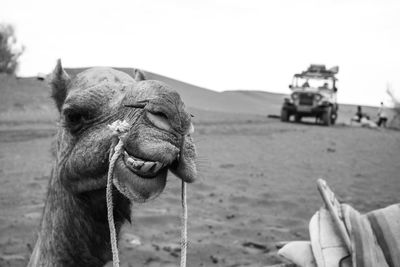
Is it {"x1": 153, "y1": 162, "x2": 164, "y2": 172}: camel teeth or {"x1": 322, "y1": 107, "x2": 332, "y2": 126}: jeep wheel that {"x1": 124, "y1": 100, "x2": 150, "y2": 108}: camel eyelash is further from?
{"x1": 322, "y1": 107, "x2": 332, "y2": 126}: jeep wheel

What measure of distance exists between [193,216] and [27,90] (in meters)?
26.9

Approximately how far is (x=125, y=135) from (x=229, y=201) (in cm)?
458

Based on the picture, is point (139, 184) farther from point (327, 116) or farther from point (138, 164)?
point (327, 116)

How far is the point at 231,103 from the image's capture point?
65.7 m

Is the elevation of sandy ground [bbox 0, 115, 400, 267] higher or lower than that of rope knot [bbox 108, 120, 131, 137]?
lower

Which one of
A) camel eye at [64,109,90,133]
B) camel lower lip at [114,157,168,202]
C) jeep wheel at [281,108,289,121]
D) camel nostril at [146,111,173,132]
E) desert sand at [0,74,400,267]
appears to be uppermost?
camel nostril at [146,111,173,132]

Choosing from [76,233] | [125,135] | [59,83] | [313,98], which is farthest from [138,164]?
[313,98]

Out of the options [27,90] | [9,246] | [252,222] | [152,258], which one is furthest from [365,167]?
[27,90]

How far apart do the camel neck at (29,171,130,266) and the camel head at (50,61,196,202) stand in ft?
0.32

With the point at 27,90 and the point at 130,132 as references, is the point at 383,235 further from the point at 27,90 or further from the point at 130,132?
the point at 27,90

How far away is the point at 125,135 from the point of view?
156 cm

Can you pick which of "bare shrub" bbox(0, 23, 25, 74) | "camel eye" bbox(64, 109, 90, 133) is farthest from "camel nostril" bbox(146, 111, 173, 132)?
"bare shrub" bbox(0, 23, 25, 74)

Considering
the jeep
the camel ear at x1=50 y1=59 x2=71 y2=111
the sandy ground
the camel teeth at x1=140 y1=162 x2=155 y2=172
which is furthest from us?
the jeep

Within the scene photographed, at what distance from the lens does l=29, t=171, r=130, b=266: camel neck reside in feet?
6.73
